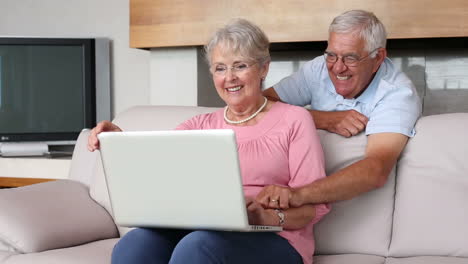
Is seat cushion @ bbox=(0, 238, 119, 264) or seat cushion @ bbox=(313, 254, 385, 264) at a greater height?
seat cushion @ bbox=(313, 254, 385, 264)

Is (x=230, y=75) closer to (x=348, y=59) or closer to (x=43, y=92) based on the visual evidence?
(x=348, y=59)

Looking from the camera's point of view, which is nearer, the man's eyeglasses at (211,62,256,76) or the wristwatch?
the wristwatch

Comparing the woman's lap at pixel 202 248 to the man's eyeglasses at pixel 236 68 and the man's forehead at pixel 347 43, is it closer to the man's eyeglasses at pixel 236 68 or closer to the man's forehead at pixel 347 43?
the man's eyeglasses at pixel 236 68

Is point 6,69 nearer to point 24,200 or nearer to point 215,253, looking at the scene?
point 24,200

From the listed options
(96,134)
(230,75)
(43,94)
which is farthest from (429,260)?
(43,94)

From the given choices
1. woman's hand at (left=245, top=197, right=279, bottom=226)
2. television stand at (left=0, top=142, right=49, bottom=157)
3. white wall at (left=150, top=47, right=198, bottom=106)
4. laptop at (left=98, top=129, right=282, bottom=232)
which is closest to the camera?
laptop at (left=98, top=129, right=282, bottom=232)

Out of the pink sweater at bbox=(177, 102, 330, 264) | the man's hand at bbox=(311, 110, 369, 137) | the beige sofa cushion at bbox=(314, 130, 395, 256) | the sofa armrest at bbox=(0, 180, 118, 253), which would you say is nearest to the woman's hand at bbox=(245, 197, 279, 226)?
the pink sweater at bbox=(177, 102, 330, 264)

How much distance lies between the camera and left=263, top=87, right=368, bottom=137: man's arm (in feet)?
6.93

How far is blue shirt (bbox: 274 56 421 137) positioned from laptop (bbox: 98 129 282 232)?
23.9 inches

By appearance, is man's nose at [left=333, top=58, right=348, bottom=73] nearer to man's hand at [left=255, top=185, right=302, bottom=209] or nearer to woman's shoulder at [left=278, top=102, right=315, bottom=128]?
woman's shoulder at [left=278, top=102, right=315, bottom=128]

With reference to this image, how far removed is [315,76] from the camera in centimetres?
230

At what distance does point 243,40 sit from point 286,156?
335 millimetres

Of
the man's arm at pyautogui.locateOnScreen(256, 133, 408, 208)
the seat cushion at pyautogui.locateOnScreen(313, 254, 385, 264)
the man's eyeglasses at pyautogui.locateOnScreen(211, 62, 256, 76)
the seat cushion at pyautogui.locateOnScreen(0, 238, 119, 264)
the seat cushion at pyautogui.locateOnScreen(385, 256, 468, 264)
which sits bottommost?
the seat cushion at pyautogui.locateOnScreen(0, 238, 119, 264)

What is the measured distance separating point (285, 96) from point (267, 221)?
2.49 ft
